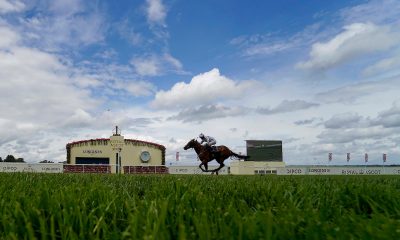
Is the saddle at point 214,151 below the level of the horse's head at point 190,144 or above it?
below

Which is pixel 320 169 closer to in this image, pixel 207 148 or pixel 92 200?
pixel 207 148

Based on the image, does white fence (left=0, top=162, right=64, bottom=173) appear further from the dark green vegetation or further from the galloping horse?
the dark green vegetation

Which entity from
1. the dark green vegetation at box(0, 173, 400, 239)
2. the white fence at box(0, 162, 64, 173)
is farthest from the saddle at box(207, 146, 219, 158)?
the dark green vegetation at box(0, 173, 400, 239)

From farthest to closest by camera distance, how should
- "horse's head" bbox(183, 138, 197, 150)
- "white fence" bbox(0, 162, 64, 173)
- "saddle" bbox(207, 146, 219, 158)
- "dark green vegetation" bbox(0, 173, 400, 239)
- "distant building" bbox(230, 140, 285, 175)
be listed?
"distant building" bbox(230, 140, 285, 175)
"white fence" bbox(0, 162, 64, 173)
"saddle" bbox(207, 146, 219, 158)
"horse's head" bbox(183, 138, 197, 150)
"dark green vegetation" bbox(0, 173, 400, 239)

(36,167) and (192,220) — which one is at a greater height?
(192,220)

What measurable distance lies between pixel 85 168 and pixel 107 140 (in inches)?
673

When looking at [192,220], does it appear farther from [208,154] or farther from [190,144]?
[208,154]

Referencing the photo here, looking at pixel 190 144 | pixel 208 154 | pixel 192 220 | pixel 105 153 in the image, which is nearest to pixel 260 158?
pixel 105 153

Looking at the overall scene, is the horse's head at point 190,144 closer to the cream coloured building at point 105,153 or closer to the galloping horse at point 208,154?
the galloping horse at point 208,154

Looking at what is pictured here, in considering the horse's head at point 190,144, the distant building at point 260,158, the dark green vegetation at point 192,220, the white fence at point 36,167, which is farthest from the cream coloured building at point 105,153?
the dark green vegetation at point 192,220

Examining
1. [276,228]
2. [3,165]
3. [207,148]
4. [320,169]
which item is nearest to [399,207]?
[276,228]

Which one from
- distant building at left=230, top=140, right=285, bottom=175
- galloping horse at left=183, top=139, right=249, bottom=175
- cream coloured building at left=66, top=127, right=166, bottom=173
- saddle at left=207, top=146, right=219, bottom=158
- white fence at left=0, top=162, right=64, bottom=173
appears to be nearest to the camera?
galloping horse at left=183, top=139, right=249, bottom=175

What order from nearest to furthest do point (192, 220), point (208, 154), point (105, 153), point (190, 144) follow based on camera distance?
1. point (192, 220)
2. point (190, 144)
3. point (208, 154)
4. point (105, 153)

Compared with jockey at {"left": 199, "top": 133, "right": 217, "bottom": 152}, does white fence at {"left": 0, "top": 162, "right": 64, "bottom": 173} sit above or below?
below
